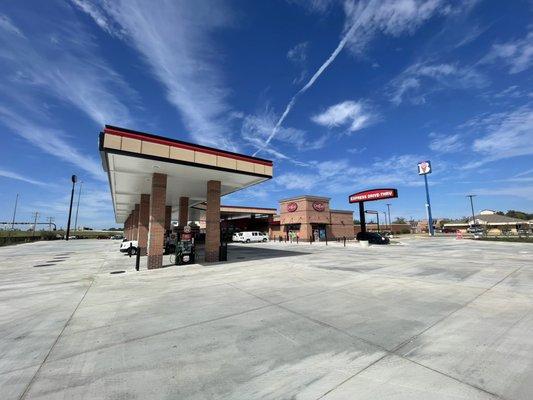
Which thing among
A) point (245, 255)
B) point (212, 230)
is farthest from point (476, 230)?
point (212, 230)

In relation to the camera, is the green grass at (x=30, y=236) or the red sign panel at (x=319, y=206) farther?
the green grass at (x=30, y=236)

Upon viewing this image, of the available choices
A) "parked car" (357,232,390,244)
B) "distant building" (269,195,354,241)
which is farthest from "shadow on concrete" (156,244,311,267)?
"distant building" (269,195,354,241)

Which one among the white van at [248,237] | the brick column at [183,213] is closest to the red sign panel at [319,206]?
the white van at [248,237]

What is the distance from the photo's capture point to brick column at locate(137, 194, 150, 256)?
25.5m

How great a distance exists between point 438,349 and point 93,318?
778cm

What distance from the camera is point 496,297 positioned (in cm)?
817

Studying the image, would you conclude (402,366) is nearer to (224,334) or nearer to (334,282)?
(224,334)

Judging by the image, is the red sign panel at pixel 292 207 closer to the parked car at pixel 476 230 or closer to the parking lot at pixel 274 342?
the parking lot at pixel 274 342

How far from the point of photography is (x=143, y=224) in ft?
86.2

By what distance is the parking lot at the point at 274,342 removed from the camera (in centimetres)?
376

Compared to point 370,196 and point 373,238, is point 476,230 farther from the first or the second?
point 370,196

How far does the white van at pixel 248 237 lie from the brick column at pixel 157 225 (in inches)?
1197

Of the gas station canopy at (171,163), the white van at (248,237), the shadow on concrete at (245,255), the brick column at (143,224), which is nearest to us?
the gas station canopy at (171,163)

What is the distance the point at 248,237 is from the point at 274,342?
42754 mm
